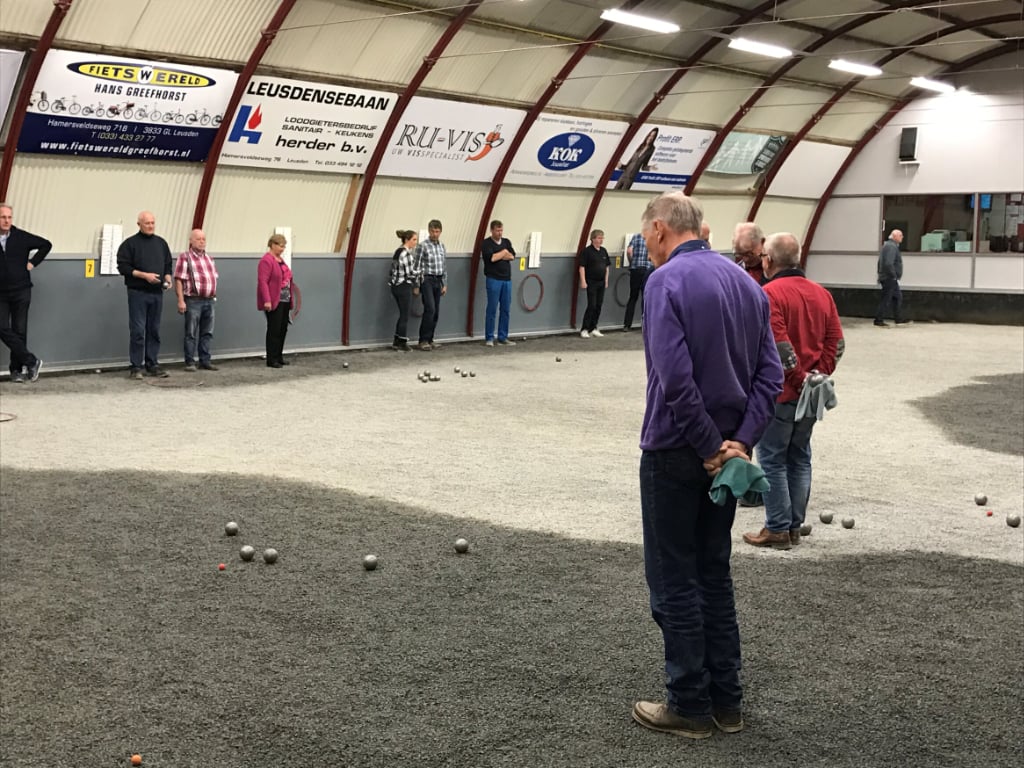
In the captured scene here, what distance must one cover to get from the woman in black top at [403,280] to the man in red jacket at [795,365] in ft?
35.7

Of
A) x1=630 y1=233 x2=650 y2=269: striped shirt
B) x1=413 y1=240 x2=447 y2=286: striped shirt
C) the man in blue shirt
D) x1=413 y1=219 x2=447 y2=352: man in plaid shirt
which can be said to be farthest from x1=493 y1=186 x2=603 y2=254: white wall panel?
the man in blue shirt

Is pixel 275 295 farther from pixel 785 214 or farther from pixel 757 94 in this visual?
pixel 785 214

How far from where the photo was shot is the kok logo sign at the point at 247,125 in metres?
14.9

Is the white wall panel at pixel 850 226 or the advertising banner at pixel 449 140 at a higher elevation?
the advertising banner at pixel 449 140

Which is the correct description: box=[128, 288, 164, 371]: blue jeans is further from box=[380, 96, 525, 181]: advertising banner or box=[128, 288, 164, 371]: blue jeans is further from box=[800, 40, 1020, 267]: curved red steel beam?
box=[800, 40, 1020, 267]: curved red steel beam

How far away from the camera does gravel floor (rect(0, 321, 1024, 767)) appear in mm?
4188

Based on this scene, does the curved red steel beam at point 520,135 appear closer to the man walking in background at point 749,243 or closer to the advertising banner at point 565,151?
the advertising banner at point 565,151

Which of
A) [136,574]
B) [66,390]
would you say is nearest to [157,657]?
[136,574]

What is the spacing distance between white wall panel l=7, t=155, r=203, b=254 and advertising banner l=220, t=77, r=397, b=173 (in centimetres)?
83

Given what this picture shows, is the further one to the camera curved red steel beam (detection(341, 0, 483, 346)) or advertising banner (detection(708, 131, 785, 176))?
advertising banner (detection(708, 131, 785, 176))

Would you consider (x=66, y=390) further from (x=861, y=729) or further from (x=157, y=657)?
(x=861, y=729)

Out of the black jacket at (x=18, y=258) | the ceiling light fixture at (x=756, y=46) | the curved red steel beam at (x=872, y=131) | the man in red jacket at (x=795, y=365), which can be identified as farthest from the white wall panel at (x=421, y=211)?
the man in red jacket at (x=795, y=365)

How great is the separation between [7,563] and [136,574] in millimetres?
785

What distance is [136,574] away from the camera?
6066 millimetres
